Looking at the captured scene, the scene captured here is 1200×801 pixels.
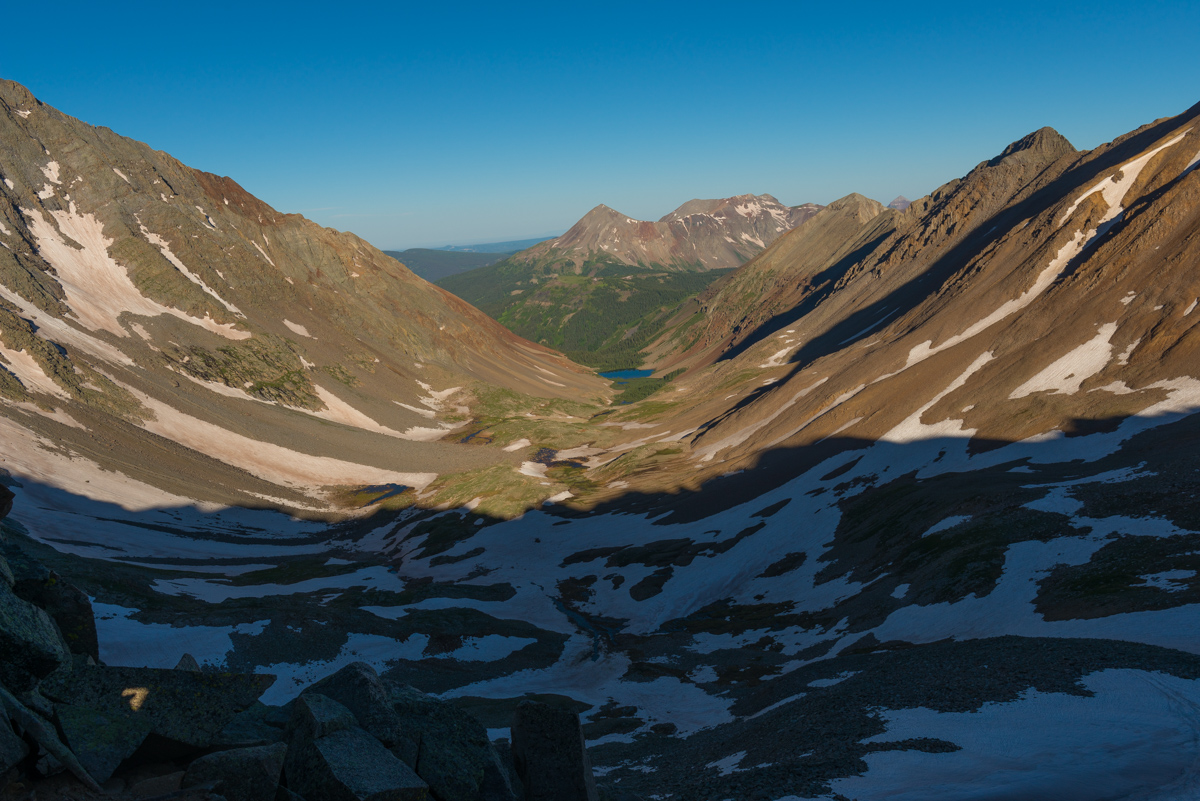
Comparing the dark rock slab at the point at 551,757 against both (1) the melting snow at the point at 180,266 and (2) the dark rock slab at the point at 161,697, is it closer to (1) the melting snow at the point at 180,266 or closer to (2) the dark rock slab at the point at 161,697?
(2) the dark rock slab at the point at 161,697

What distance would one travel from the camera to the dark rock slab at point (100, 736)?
1145 centimetres

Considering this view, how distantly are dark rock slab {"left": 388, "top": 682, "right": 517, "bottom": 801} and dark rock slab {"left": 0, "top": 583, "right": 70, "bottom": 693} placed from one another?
677 cm

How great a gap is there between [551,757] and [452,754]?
2915 mm

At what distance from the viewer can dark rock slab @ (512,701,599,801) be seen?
16.2 meters

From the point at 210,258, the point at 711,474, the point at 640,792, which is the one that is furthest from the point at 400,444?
the point at 640,792

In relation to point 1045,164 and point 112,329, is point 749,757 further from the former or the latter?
point 1045,164

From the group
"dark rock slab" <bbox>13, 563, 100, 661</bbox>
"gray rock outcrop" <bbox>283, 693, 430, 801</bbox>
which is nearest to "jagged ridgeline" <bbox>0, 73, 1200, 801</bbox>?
"gray rock outcrop" <bbox>283, 693, 430, 801</bbox>

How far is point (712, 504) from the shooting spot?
7744 cm

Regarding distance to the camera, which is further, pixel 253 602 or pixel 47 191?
pixel 47 191

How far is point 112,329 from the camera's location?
12319 cm

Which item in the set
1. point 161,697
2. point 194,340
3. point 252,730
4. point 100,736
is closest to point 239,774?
point 252,730

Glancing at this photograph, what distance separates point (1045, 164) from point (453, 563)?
161 m

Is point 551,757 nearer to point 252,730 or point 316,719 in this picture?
point 316,719

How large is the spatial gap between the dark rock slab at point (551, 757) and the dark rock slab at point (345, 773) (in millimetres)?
3663
